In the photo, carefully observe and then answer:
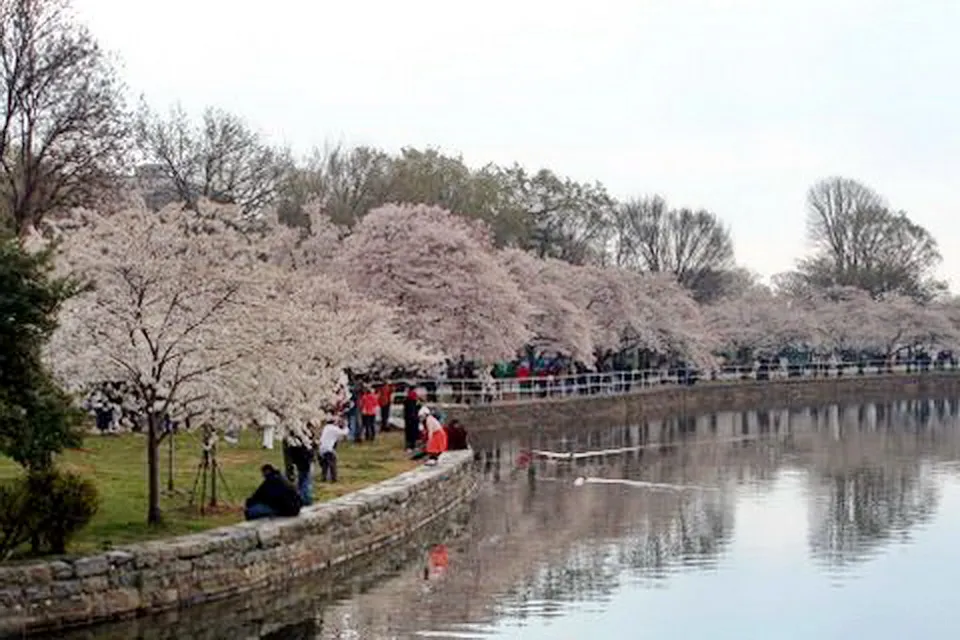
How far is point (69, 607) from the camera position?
16.6 metres

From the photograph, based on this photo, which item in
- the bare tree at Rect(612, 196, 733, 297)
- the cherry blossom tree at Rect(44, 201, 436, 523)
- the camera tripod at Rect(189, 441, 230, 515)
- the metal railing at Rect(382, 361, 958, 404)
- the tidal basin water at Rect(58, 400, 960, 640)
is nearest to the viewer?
the tidal basin water at Rect(58, 400, 960, 640)

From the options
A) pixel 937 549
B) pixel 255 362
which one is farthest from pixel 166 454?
pixel 937 549

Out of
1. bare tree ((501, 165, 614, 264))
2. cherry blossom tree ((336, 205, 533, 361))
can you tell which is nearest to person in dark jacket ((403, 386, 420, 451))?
cherry blossom tree ((336, 205, 533, 361))

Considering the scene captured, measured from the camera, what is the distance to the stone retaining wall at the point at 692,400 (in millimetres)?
51781

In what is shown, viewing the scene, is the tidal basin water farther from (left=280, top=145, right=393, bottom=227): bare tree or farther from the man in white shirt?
(left=280, top=145, right=393, bottom=227): bare tree

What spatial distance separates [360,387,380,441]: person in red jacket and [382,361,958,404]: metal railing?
6.68 m

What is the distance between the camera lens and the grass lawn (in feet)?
65.0

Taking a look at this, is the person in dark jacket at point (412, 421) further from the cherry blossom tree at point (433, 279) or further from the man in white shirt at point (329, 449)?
the cherry blossom tree at point (433, 279)

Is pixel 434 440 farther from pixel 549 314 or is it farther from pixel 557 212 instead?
pixel 557 212

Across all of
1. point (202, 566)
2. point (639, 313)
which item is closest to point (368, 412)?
point (202, 566)

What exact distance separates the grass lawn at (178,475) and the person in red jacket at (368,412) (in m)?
0.39

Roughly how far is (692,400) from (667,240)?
3168 centimetres

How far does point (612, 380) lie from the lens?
66188 millimetres

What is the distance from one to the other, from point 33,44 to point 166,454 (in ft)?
41.3
